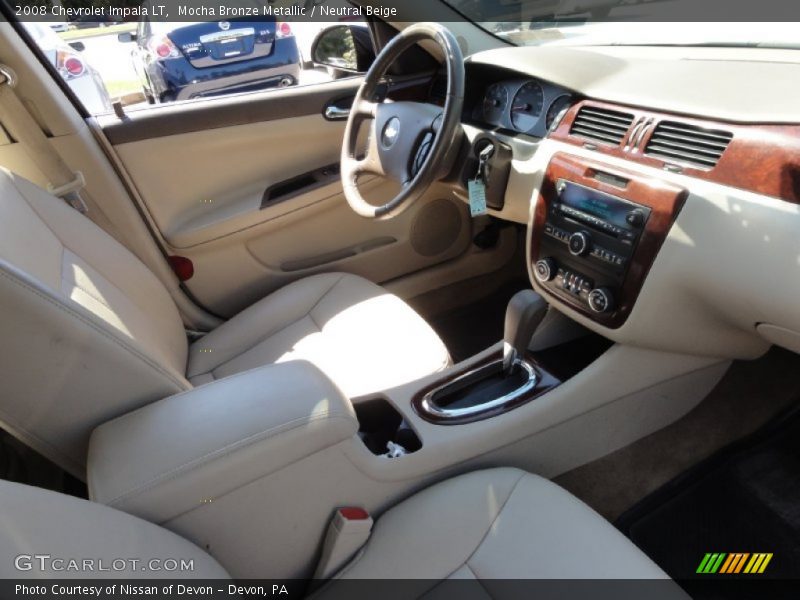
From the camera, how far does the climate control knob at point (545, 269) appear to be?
4.30ft

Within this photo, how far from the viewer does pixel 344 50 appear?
205cm

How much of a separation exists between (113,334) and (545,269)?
886 mm

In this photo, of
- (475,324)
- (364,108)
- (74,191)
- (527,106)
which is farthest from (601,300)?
(74,191)

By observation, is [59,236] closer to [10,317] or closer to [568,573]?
[10,317]

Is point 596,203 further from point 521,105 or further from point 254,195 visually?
point 254,195

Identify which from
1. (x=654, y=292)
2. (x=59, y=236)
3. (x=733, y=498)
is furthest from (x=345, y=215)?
(x=733, y=498)

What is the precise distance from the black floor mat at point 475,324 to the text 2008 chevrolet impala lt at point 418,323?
0.02 meters

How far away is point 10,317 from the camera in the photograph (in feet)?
2.59

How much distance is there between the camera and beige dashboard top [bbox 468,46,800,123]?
3.25ft

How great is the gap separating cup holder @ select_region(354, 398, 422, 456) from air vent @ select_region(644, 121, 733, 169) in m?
0.73

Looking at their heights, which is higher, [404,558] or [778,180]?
[778,180]

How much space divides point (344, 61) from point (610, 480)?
1.57 m

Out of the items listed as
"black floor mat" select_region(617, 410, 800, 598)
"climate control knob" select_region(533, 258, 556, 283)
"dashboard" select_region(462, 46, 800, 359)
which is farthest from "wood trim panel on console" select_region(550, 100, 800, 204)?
"black floor mat" select_region(617, 410, 800, 598)

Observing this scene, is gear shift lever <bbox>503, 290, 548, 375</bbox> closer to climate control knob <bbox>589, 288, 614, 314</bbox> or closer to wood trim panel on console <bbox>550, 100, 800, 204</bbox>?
climate control knob <bbox>589, 288, 614, 314</bbox>
